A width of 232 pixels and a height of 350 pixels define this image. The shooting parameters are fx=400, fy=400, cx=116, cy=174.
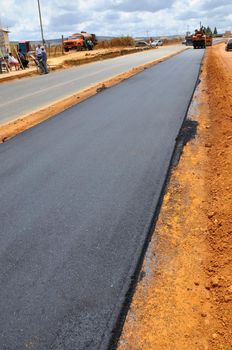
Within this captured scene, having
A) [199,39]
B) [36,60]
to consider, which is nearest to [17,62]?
[36,60]

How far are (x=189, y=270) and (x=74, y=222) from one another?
5.35ft

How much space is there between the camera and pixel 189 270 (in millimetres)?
4066

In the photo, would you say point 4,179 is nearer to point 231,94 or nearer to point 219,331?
point 219,331

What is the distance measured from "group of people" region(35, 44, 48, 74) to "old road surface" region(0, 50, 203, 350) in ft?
64.3

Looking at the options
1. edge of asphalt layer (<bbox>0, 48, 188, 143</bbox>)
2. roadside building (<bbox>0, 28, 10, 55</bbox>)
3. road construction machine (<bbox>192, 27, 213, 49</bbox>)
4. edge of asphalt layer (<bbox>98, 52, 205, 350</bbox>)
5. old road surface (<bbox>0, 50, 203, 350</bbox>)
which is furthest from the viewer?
road construction machine (<bbox>192, 27, 213, 49</bbox>)

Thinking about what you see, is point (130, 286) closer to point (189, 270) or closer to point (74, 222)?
point (189, 270)

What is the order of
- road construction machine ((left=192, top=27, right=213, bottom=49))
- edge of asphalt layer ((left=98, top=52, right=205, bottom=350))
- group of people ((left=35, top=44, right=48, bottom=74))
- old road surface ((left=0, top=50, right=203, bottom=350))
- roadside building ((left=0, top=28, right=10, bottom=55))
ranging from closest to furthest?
edge of asphalt layer ((left=98, top=52, right=205, bottom=350)) → old road surface ((left=0, top=50, right=203, bottom=350)) → group of people ((left=35, top=44, right=48, bottom=74)) → roadside building ((left=0, top=28, right=10, bottom=55)) → road construction machine ((left=192, top=27, right=213, bottom=49))

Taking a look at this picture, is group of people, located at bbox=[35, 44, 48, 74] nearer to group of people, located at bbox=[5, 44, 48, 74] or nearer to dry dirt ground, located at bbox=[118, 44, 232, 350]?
group of people, located at bbox=[5, 44, 48, 74]

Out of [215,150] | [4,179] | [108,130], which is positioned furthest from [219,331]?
[108,130]

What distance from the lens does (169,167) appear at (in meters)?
7.05

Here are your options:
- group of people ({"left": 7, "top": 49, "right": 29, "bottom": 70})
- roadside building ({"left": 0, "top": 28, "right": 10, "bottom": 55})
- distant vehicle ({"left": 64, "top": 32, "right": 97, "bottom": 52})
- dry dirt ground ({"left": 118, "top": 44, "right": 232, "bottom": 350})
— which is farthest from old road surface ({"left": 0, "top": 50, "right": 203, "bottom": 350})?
distant vehicle ({"left": 64, "top": 32, "right": 97, "bottom": 52})

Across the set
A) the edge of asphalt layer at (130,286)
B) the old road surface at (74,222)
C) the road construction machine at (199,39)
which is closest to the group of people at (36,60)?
the old road surface at (74,222)

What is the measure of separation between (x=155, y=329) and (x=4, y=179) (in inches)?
166

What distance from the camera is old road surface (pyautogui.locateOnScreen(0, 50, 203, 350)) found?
131 inches
